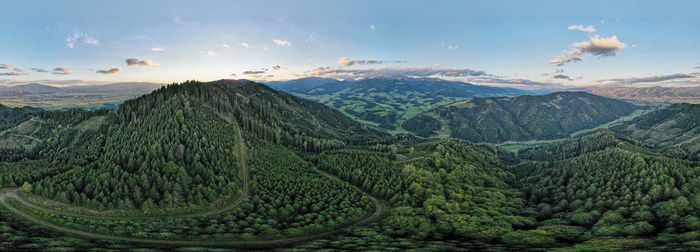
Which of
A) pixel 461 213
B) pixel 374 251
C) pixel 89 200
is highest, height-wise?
pixel 89 200

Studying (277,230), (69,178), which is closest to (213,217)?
(277,230)

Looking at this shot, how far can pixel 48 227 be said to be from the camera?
13638 centimetres

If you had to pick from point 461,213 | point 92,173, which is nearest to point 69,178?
point 92,173

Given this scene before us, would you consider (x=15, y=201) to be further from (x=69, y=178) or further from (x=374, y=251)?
(x=374, y=251)

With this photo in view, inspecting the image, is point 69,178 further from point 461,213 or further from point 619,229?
point 619,229

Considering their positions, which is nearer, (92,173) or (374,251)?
(374,251)

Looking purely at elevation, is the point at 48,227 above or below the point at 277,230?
above

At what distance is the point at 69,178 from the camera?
584 feet

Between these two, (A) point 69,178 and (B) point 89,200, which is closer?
(B) point 89,200

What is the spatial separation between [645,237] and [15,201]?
329747mm

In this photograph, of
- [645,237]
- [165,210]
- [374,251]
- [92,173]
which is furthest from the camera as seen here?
[92,173]

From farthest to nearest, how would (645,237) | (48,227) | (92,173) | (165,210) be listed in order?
(92,173), (165,210), (645,237), (48,227)

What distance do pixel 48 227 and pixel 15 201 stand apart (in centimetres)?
3764

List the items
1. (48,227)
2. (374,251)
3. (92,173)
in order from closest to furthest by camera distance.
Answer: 1. (374,251)
2. (48,227)
3. (92,173)
